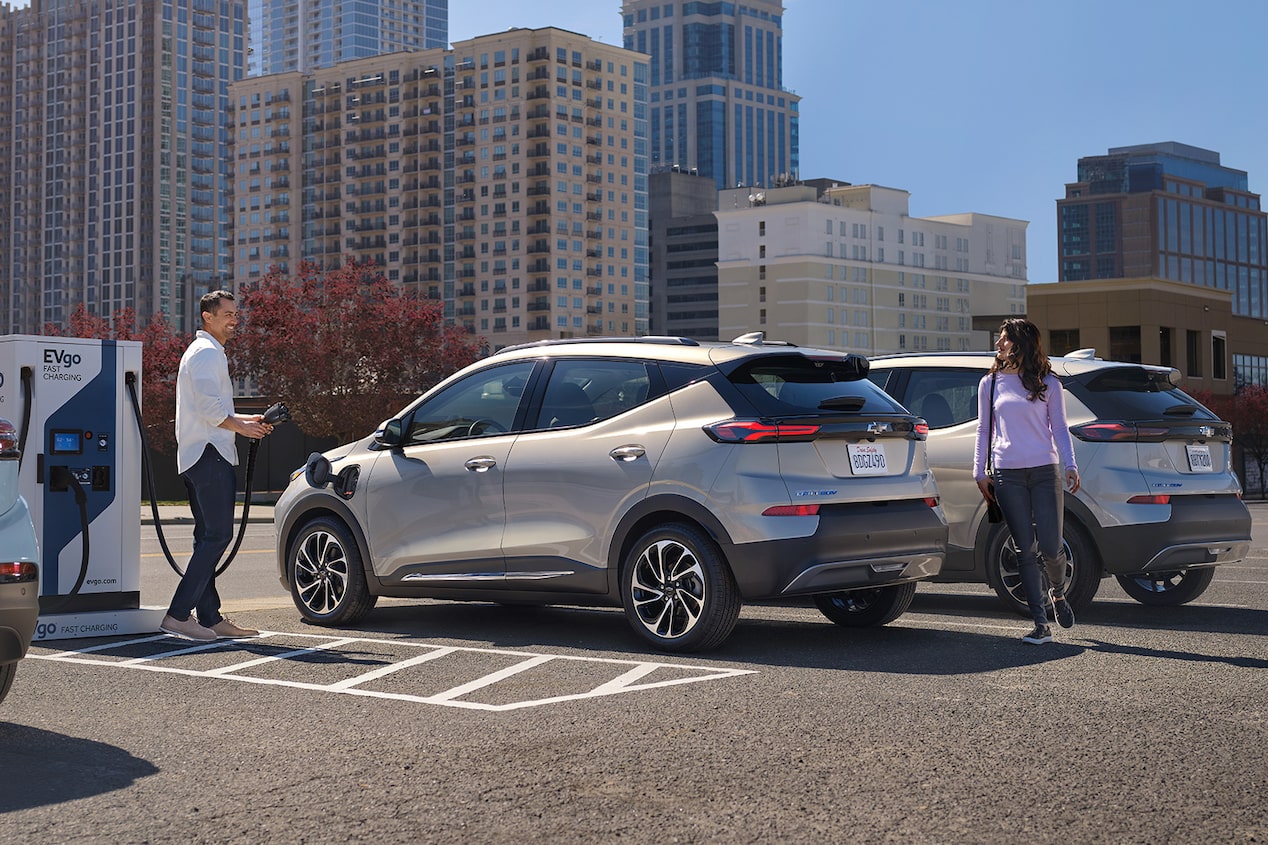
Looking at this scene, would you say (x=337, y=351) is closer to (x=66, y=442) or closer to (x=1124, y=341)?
(x=66, y=442)

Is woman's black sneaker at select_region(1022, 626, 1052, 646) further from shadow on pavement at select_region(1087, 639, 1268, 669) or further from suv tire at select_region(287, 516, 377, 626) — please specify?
suv tire at select_region(287, 516, 377, 626)

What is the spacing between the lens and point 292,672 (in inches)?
283

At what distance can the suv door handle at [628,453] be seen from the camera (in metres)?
7.73

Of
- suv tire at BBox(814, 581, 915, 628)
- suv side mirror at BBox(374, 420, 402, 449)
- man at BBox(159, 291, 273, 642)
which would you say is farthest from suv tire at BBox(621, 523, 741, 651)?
man at BBox(159, 291, 273, 642)

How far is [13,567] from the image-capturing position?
5.52m

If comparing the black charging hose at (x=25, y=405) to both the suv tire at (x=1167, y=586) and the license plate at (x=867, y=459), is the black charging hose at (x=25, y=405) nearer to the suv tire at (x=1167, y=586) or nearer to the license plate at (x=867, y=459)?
the license plate at (x=867, y=459)

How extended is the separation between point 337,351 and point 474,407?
4011 cm

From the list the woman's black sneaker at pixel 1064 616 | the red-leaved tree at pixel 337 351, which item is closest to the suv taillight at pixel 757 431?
the woman's black sneaker at pixel 1064 616

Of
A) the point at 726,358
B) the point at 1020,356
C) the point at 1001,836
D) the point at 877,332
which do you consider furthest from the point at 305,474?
the point at 877,332

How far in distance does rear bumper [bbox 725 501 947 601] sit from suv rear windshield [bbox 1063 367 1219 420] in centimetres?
190

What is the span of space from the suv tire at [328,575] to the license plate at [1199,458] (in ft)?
17.1

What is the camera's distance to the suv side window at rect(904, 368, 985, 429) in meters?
9.84

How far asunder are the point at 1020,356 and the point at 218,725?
475 centimetres

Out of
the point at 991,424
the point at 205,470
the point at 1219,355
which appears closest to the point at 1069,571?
the point at 991,424
